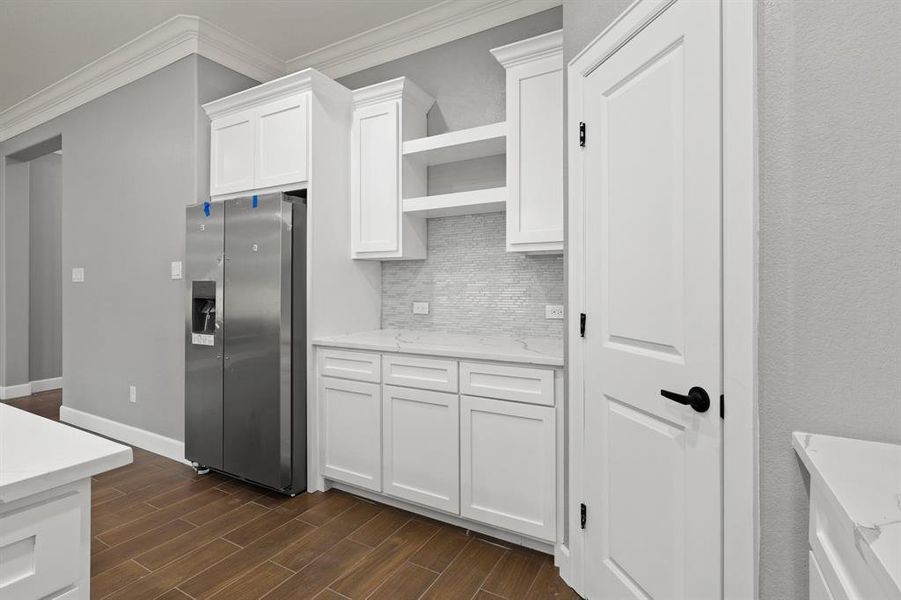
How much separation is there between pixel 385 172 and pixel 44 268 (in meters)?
4.76

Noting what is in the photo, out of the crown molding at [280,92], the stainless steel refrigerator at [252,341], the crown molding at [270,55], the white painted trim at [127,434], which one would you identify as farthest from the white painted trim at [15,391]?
the crown molding at [280,92]

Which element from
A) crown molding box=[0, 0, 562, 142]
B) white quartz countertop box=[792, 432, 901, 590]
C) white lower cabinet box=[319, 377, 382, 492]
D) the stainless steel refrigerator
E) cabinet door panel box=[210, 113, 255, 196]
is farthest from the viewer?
cabinet door panel box=[210, 113, 255, 196]

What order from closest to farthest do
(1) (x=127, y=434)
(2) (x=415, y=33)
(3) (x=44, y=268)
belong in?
(2) (x=415, y=33) < (1) (x=127, y=434) < (3) (x=44, y=268)

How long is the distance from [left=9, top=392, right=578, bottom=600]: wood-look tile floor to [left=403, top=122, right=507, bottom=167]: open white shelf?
2079mm

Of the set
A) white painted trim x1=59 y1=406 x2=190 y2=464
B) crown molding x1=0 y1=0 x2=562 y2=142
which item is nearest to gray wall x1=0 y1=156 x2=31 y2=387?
white painted trim x1=59 y1=406 x2=190 y2=464

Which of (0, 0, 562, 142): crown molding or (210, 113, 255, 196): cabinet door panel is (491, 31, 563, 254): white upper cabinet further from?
(210, 113, 255, 196): cabinet door panel

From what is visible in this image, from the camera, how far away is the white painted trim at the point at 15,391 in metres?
4.87

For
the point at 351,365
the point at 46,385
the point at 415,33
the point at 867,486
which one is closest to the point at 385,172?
the point at 415,33

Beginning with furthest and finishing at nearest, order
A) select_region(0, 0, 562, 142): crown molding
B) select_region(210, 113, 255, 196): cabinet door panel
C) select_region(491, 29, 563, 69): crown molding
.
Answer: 1. select_region(210, 113, 255, 196): cabinet door panel
2. select_region(0, 0, 562, 142): crown molding
3. select_region(491, 29, 563, 69): crown molding

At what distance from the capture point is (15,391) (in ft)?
16.3

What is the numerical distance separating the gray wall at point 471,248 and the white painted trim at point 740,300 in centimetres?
146

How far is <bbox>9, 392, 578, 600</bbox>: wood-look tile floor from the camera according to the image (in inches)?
74.4

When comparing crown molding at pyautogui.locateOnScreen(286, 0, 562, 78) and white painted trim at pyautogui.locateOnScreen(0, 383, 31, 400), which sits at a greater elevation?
crown molding at pyautogui.locateOnScreen(286, 0, 562, 78)

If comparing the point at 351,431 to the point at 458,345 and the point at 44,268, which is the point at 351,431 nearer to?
the point at 458,345
